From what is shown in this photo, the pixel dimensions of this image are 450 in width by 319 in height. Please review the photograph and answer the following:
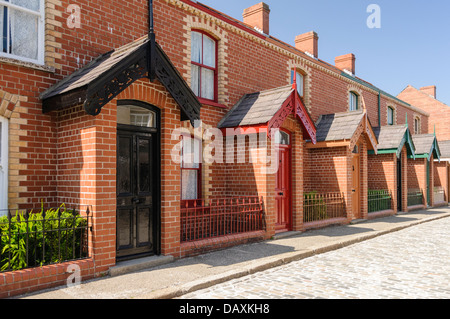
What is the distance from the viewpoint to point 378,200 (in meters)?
15.3

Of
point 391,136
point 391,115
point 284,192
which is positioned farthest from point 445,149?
point 284,192

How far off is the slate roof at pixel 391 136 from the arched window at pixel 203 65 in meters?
9.00

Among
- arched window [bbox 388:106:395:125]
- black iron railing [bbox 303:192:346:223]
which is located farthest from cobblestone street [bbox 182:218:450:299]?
arched window [bbox 388:106:395:125]

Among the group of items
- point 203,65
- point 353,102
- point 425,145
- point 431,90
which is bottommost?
point 425,145

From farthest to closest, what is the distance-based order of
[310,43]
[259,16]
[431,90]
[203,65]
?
[431,90] → [310,43] → [259,16] → [203,65]

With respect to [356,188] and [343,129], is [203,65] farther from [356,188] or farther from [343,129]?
[356,188]

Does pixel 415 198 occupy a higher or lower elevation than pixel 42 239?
lower

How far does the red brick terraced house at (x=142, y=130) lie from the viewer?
5992 mm

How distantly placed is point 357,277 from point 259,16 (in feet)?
33.2

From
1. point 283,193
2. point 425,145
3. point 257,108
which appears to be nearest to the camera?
point 257,108

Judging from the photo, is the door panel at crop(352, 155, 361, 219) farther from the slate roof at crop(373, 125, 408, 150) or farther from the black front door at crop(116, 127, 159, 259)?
the black front door at crop(116, 127, 159, 259)

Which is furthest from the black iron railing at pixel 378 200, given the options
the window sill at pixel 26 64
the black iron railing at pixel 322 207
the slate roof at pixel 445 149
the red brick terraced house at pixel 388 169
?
the window sill at pixel 26 64

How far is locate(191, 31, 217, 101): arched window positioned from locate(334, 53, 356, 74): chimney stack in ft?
40.7

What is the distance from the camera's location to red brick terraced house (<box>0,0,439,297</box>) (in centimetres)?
599
